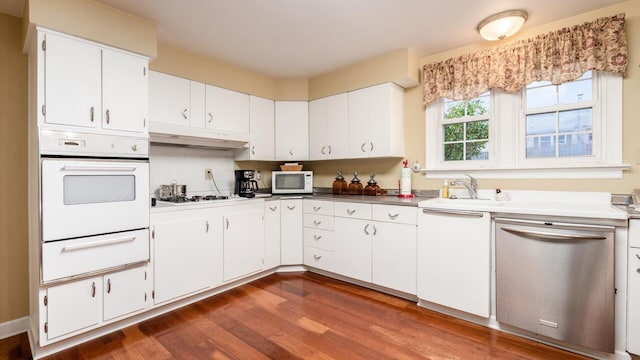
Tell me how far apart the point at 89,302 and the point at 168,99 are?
1745 mm

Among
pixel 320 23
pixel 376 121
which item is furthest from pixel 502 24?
pixel 320 23

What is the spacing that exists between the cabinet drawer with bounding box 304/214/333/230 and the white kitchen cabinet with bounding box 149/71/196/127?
158 cm

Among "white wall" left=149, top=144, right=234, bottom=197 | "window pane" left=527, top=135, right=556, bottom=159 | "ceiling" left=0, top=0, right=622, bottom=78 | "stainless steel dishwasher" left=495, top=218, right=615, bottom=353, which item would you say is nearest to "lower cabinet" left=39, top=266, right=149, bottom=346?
"white wall" left=149, top=144, right=234, bottom=197

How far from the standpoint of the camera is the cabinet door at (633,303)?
1640 mm

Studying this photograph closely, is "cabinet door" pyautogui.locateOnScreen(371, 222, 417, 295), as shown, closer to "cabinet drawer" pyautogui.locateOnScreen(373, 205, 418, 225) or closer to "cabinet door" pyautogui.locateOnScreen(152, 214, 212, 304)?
"cabinet drawer" pyautogui.locateOnScreen(373, 205, 418, 225)

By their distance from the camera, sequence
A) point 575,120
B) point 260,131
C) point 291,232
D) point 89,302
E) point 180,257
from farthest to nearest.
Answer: point 260,131 → point 291,232 → point 180,257 → point 575,120 → point 89,302

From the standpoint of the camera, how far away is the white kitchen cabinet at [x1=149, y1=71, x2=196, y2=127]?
2582 millimetres

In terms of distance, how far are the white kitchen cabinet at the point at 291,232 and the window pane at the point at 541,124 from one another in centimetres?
233

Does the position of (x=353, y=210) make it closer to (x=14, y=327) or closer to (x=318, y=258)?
(x=318, y=258)

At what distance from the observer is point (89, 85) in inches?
76.5

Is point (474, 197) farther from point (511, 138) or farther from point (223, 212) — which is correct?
point (223, 212)

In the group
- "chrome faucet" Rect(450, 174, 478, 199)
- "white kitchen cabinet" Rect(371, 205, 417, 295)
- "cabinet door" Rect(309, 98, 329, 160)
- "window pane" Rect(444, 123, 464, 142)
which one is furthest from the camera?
"cabinet door" Rect(309, 98, 329, 160)

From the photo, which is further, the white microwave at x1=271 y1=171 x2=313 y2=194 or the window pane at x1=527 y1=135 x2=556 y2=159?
the white microwave at x1=271 y1=171 x2=313 y2=194

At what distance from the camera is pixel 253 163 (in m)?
3.72
